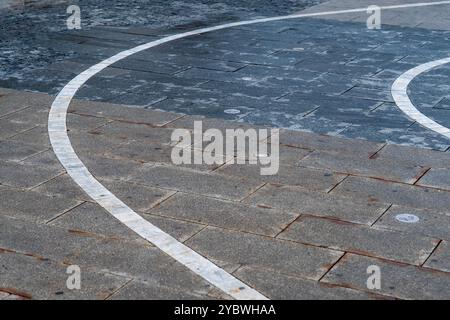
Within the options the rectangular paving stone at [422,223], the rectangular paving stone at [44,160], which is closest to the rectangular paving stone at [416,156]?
the rectangular paving stone at [422,223]

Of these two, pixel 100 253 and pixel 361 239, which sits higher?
pixel 100 253

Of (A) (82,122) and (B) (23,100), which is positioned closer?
(A) (82,122)

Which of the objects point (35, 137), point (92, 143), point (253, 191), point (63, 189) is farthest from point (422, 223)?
point (35, 137)

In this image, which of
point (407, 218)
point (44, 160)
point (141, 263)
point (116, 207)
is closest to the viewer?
point (141, 263)

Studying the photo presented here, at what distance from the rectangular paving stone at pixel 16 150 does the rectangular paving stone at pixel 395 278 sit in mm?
5602

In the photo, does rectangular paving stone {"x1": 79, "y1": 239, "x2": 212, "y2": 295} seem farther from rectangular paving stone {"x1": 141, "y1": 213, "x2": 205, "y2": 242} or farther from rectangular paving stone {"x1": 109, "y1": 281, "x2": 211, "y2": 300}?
rectangular paving stone {"x1": 141, "y1": 213, "x2": 205, "y2": 242}

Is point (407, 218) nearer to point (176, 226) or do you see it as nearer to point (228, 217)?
point (228, 217)

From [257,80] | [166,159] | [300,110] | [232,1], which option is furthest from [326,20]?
[166,159]

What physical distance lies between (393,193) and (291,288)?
321 cm

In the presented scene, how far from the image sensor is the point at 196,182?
1212 centimetres

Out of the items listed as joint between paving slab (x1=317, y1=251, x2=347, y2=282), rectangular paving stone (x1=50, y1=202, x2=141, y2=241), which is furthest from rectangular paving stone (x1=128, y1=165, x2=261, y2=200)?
joint between paving slab (x1=317, y1=251, x2=347, y2=282)

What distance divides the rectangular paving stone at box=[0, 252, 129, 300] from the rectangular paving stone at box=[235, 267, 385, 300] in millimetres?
1374

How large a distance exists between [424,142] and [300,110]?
8.36ft
